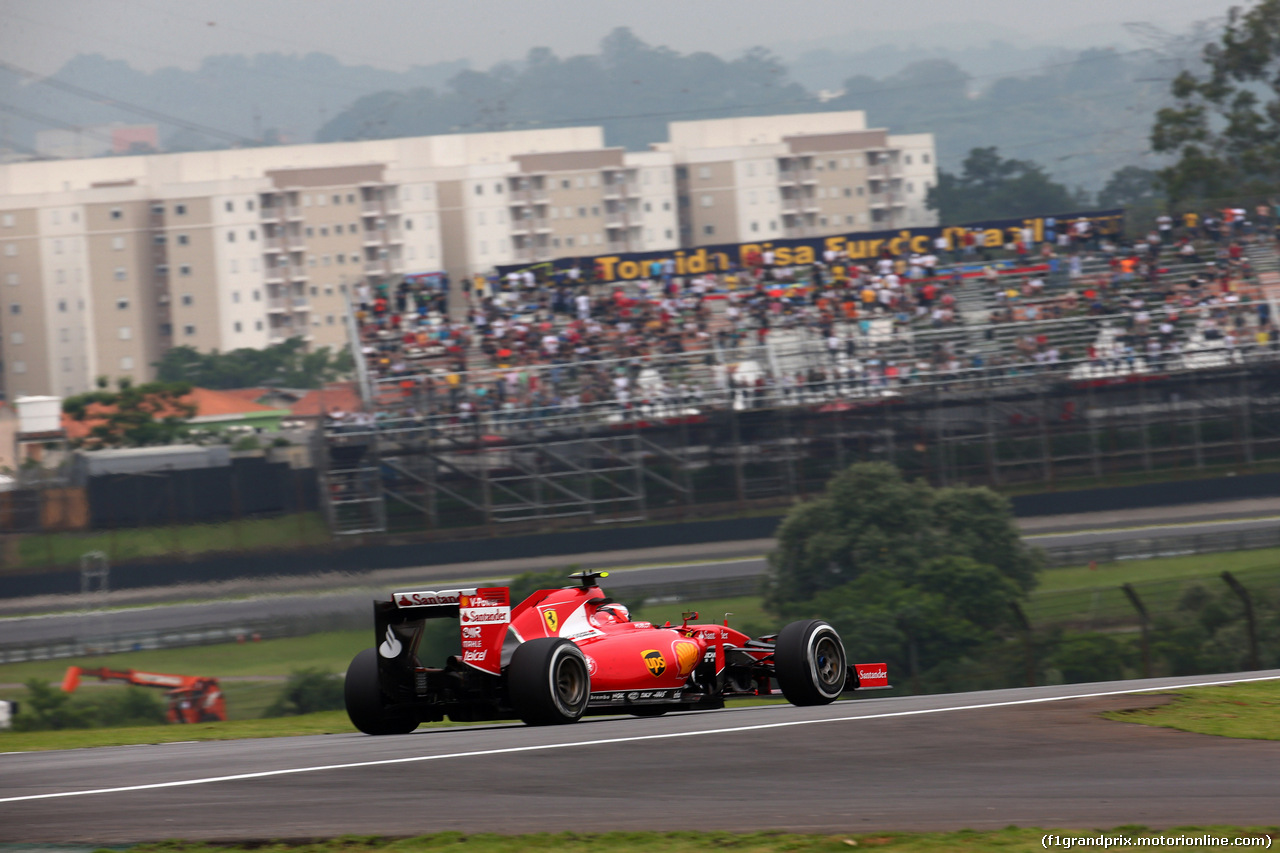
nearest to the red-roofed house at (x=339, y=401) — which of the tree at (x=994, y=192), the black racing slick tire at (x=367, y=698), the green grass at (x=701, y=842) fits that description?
the black racing slick tire at (x=367, y=698)

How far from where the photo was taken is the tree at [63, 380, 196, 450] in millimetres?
46938

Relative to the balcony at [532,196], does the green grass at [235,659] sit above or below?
below

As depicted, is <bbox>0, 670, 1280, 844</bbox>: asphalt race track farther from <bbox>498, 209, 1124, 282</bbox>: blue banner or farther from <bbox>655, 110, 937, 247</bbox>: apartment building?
<bbox>655, 110, 937, 247</bbox>: apartment building

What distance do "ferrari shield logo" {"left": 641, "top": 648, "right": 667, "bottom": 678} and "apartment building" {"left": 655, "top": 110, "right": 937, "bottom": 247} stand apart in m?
112

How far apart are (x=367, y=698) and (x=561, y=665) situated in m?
1.58

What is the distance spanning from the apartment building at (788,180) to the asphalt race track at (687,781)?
113350mm

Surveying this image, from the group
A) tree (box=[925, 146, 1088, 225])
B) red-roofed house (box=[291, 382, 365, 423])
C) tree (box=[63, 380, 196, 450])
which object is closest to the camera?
red-roofed house (box=[291, 382, 365, 423])

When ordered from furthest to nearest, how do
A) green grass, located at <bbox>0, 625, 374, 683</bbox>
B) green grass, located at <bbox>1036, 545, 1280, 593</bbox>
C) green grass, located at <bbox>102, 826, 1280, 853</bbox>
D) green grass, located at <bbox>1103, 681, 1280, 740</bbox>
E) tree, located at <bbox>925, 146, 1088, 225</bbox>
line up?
tree, located at <bbox>925, 146, 1088, 225</bbox>
green grass, located at <bbox>1036, 545, 1280, 593</bbox>
green grass, located at <bbox>0, 625, 374, 683</bbox>
green grass, located at <bbox>1103, 681, 1280, 740</bbox>
green grass, located at <bbox>102, 826, 1280, 853</bbox>

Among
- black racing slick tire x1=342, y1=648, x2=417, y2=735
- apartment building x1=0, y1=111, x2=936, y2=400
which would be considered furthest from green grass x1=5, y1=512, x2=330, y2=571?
apartment building x1=0, y1=111, x2=936, y2=400

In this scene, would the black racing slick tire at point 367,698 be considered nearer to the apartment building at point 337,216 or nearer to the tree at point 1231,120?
the tree at point 1231,120

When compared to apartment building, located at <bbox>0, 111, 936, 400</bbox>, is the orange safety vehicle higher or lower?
lower

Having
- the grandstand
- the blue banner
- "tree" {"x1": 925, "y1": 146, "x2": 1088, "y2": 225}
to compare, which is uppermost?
"tree" {"x1": 925, "y1": 146, "x2": 1088, "y2": 225}

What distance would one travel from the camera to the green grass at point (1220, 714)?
9172mm

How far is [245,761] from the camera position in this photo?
8898 mm
